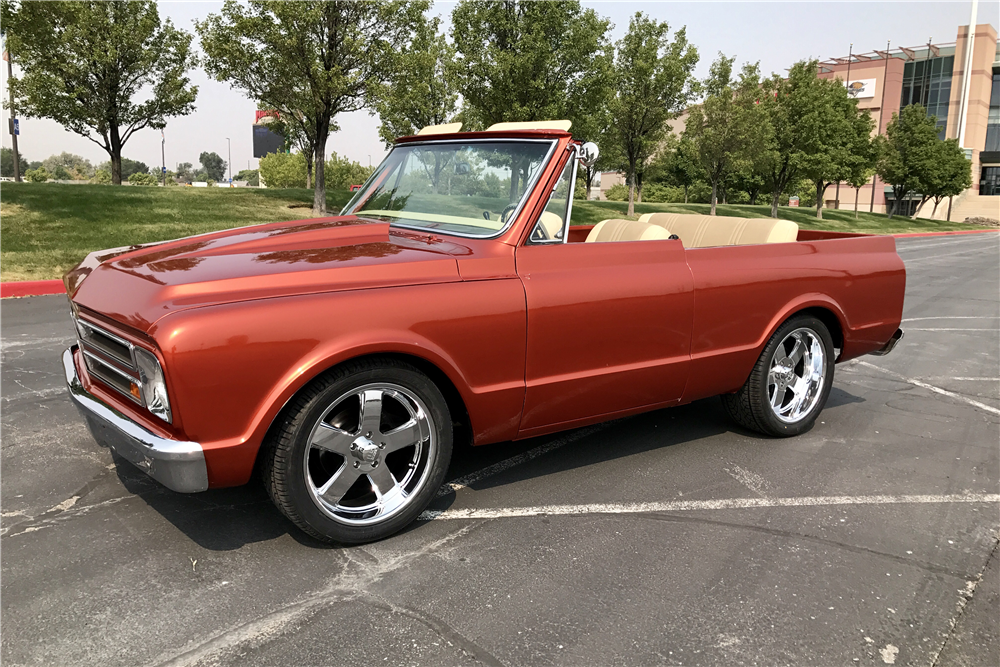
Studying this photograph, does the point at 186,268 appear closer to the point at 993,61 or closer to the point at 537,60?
the point at 537,60

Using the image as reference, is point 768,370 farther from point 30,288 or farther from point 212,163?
point 212,163

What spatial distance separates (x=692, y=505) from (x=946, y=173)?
60.8 meters

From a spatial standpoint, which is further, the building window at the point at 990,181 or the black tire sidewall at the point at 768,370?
the building window at the point at 990,181

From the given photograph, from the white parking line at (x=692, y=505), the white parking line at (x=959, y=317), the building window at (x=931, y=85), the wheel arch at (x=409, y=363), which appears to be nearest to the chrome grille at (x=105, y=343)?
the wheel arch at (x=409, y=363)

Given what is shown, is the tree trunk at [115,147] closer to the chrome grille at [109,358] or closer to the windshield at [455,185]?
the windshield at [455,185]

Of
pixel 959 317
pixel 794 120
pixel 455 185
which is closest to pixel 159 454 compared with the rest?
pixel 455 185

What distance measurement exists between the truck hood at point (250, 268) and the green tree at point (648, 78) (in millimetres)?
24782

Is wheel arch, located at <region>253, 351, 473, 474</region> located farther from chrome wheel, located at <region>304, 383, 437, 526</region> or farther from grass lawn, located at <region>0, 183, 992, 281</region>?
grass lawn, located at <region>0, 183, 992, 281</region>

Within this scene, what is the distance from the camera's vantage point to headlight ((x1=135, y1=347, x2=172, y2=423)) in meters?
2.70

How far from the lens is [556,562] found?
3.09m

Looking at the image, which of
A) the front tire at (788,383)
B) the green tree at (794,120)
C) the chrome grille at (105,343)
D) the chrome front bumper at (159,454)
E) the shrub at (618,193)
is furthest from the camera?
the shrub at (618,193)

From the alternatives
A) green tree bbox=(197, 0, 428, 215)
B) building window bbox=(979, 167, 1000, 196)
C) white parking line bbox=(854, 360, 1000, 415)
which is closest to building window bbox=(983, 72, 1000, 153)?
building window bbox=(979, 167, 1000, 196)

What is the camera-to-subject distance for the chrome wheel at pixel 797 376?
468 cm

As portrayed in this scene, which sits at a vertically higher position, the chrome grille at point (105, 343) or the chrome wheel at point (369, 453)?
the chrome grille at point (105, 343)
